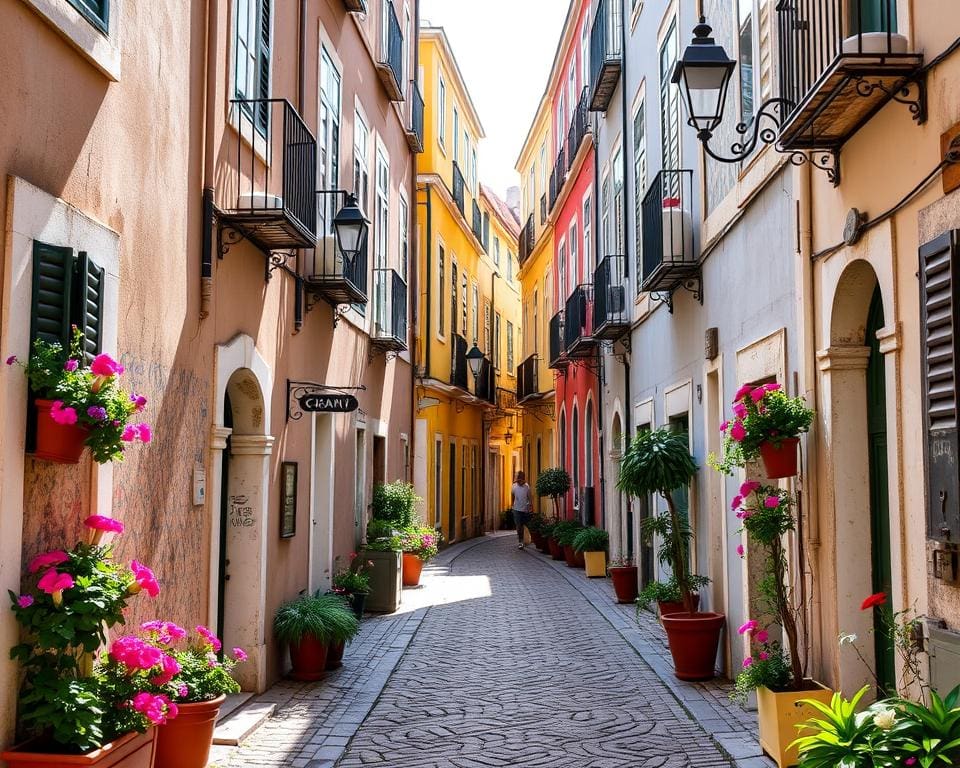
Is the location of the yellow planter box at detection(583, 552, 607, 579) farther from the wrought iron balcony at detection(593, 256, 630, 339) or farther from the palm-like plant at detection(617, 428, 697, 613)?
the palm-like plant at detection(617, 428, 697, 613)

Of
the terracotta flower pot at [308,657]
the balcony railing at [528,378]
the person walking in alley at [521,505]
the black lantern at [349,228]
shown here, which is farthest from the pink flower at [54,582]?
the balcony railing at [528,378]

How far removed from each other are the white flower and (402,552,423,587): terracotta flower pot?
1335 centimetres

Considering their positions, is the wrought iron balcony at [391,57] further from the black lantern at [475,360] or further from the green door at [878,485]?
the green door at [878,485]

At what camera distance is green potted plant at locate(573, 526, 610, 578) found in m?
18.7

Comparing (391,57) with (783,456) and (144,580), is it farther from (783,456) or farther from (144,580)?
(144,580)

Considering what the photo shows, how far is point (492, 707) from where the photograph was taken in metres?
8.77

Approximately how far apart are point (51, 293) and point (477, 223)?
2726cm

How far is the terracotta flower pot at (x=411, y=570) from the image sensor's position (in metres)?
17.4

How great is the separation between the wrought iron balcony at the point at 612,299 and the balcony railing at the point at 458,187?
10.6 m

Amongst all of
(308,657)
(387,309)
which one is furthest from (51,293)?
(387,309)

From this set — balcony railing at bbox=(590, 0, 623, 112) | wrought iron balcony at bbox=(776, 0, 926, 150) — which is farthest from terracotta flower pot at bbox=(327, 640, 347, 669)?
balcony railing at bbox=(590, 0, 623, 112)

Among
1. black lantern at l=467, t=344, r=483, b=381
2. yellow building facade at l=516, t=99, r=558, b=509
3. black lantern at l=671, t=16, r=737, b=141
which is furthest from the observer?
yellow building facade at l=516, t=99, r=558, b=509

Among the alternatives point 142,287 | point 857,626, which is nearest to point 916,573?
point 857,626

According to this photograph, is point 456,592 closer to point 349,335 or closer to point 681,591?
point 349,335
